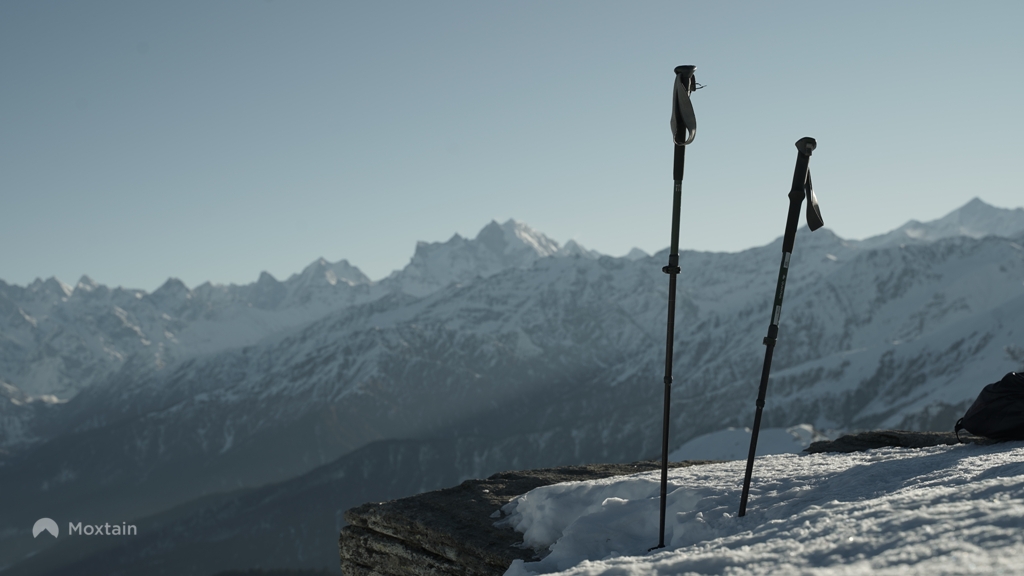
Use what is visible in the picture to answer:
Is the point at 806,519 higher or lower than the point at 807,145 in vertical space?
lower

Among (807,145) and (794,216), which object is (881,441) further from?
(807,145)

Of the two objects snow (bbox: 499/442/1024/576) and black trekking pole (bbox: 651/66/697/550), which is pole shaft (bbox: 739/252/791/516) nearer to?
snow (bbox: 499/442/1024/576)

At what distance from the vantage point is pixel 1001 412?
1398 cm

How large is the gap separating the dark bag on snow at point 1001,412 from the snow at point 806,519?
72cm

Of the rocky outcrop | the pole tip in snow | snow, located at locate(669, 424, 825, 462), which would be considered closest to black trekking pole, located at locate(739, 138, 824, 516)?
the pole tip in snow

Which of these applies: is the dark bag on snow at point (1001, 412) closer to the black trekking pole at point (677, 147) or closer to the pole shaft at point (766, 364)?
the pole shaft at point (766, 364)

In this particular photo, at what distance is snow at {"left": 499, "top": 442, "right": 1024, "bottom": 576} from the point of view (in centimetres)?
673

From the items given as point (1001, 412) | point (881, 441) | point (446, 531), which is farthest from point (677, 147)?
point (881, 441)

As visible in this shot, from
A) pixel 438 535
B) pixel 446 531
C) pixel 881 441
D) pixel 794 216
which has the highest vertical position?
pixel 794 216

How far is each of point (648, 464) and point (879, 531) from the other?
10.9m

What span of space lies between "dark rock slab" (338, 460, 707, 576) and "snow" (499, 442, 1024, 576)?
586 mm

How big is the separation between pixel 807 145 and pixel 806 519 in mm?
5289

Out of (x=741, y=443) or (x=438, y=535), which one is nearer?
(x=438, y=535)

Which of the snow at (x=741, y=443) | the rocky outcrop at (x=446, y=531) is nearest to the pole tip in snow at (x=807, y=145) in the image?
the rocky outcrop at (x=446, y=531)
